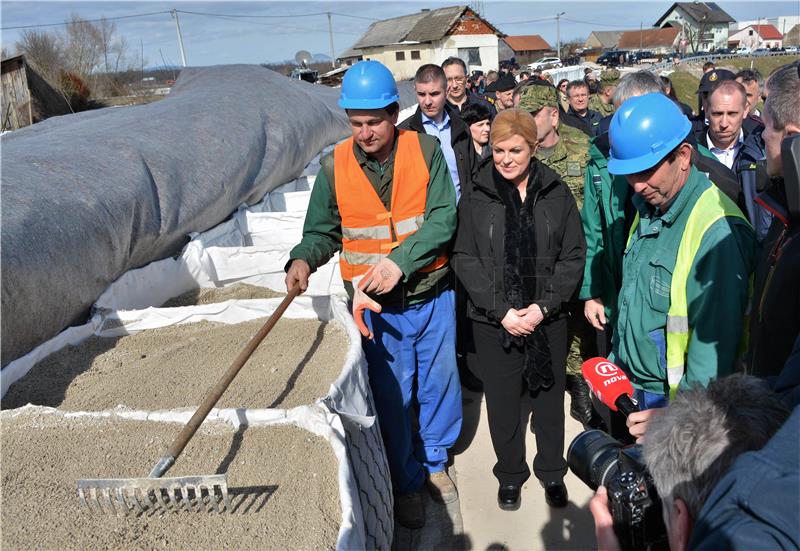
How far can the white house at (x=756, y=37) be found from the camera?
5759 cm

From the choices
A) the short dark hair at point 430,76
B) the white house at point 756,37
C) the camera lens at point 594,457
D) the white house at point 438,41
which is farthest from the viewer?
the white house at point 756,37

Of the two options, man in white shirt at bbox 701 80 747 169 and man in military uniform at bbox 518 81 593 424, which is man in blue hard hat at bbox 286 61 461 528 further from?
man in white shirt at bbox 701 80 747 169

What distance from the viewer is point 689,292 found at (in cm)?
189

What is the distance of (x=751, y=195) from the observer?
256 cm

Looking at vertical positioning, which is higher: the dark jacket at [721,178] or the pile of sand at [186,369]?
the dark jacket at [721,178]

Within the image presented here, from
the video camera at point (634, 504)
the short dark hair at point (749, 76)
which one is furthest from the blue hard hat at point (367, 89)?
the short dark hair at point (749, 76)

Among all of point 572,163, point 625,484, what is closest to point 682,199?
point 625,484

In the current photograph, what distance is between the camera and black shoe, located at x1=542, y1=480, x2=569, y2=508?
274 centimetres

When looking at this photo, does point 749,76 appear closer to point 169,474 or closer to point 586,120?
point 586,120

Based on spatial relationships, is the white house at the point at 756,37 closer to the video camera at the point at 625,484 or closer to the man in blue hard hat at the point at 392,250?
the man in blue hard hat at the point at 392,250

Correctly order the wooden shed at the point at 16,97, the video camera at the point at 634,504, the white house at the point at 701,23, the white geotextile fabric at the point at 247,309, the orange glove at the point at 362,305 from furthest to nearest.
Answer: the white house at the point at 701,23 < the wooden shed at the point at 16,97 < the orange glove at the point at 362,305 < the white geotextile fabric at the point at 247,309 < the video camera at the point at 634,504

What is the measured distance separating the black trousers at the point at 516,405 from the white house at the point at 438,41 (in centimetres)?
3291

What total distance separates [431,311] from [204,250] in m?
1.67

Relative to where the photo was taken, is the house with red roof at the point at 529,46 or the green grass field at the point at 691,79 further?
the house with red roof at the point at 529,46
